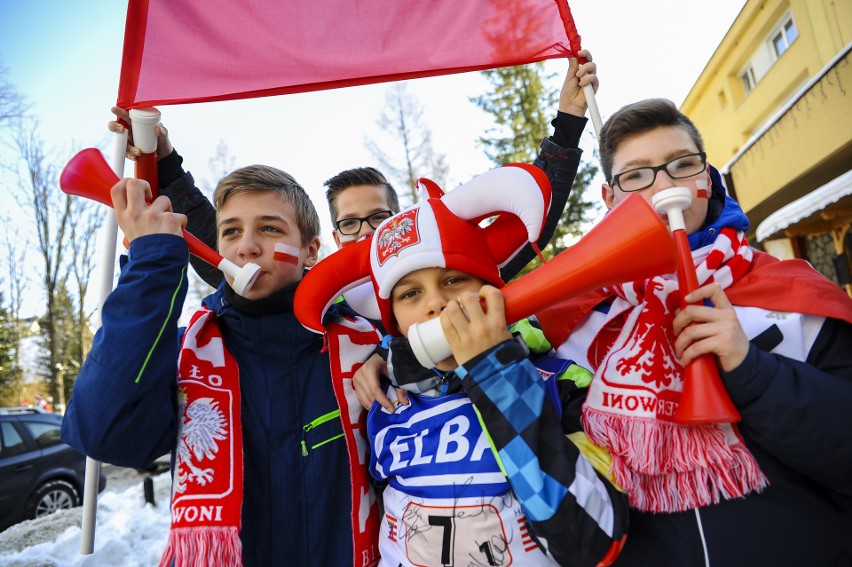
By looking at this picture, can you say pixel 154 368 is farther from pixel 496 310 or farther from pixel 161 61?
pixel 161 61

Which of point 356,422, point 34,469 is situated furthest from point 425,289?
point 34,469

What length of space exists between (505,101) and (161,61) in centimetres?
1724

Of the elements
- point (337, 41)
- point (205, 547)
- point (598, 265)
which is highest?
point (337, 41)

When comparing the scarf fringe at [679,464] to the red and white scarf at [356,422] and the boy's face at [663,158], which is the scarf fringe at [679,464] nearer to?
the boy's face at [663,158]

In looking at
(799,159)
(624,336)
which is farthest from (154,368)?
(799,159)

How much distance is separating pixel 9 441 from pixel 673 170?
351 inches

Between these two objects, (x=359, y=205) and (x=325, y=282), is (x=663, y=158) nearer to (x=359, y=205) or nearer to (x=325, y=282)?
(x=325, y=282)

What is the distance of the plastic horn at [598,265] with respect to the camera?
42.6 inches

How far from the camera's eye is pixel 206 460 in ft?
4.88

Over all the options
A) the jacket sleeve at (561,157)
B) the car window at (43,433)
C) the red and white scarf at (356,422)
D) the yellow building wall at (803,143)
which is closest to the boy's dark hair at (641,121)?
the jacket sleeve at (561,157)

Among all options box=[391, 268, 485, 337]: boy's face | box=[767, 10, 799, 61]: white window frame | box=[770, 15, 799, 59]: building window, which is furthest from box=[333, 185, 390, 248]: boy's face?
box=[770, 15, 799, 59]: building window

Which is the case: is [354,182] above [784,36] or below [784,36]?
A: below

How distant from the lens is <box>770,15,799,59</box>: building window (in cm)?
1352

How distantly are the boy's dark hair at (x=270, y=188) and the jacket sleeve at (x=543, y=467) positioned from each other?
42.2 inches
